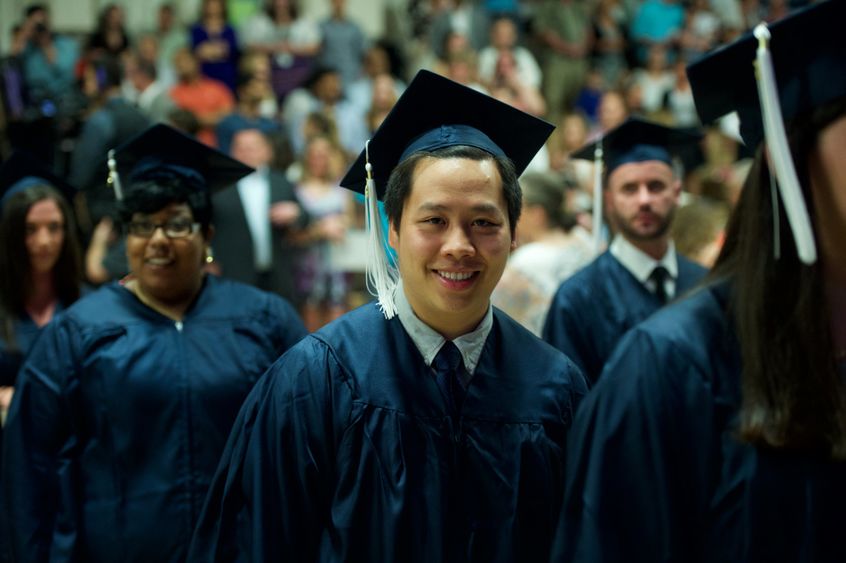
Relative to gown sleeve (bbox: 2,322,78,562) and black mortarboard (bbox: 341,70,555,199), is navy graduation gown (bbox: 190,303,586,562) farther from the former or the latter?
gown sleeve (bbox: 2,322,78,562)

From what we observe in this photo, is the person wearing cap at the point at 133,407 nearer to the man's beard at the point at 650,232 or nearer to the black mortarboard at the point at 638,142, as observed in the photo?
the man's beard at the point at 650,232

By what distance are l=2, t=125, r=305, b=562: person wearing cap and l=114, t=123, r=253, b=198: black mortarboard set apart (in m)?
0.05

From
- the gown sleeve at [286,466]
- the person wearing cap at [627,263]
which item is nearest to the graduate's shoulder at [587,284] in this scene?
the person wearing cap at [627,263]

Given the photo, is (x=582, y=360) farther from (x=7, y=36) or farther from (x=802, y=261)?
(x=7, y=36)

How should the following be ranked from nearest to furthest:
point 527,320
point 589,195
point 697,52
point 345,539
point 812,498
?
point 812,498 → point 345,539 → point 527,320 → point 589,195 → point 697,52

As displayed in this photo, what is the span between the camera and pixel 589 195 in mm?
8125

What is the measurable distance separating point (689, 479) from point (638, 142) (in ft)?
10.1

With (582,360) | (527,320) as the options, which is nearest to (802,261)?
(582,360)

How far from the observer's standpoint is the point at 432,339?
258 cm

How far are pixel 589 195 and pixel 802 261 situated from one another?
21.2 feet

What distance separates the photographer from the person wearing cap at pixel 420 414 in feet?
7.97

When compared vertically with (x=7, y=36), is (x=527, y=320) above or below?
below

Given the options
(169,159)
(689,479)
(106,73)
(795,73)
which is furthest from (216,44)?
(689,479)

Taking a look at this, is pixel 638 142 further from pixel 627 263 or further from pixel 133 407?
pixel 133 407
